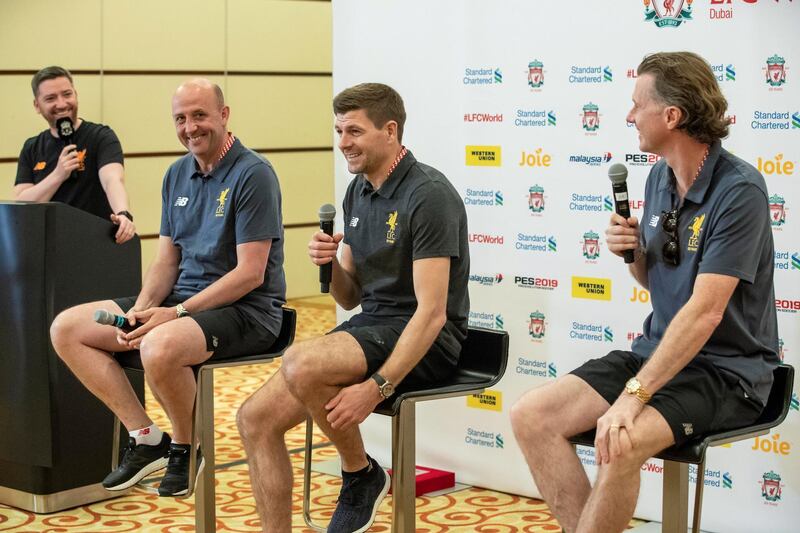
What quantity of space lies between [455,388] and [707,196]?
0.77m

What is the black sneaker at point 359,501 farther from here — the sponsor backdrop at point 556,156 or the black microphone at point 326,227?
the sponsor backdrop at point 556,156

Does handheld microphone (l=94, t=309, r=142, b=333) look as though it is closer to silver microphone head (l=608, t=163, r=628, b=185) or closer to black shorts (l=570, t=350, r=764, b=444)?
black shorts (l=570, t=350, r=764, b=444)

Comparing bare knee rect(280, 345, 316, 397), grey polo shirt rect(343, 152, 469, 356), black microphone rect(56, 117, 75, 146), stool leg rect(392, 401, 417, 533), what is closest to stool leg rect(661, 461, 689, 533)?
stool leg rect(392, 401, 417, 533)

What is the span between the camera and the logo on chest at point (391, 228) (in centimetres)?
310

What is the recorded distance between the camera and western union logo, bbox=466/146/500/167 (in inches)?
160

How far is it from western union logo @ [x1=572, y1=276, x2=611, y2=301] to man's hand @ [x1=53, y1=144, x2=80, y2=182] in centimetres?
217

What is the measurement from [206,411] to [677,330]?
1331 mm

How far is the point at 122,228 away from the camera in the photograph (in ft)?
13.1

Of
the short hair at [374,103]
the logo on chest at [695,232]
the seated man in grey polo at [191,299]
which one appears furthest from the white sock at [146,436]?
the logo on chest at [695,232]

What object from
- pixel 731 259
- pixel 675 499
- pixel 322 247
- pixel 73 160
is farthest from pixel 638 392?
pixel 73 160

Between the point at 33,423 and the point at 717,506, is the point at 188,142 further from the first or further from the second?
the point at 717,506

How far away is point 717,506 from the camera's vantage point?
3600 mm

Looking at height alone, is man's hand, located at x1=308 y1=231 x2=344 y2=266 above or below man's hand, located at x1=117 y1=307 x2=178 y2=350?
above

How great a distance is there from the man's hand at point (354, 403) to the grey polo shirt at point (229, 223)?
1.90 feet
